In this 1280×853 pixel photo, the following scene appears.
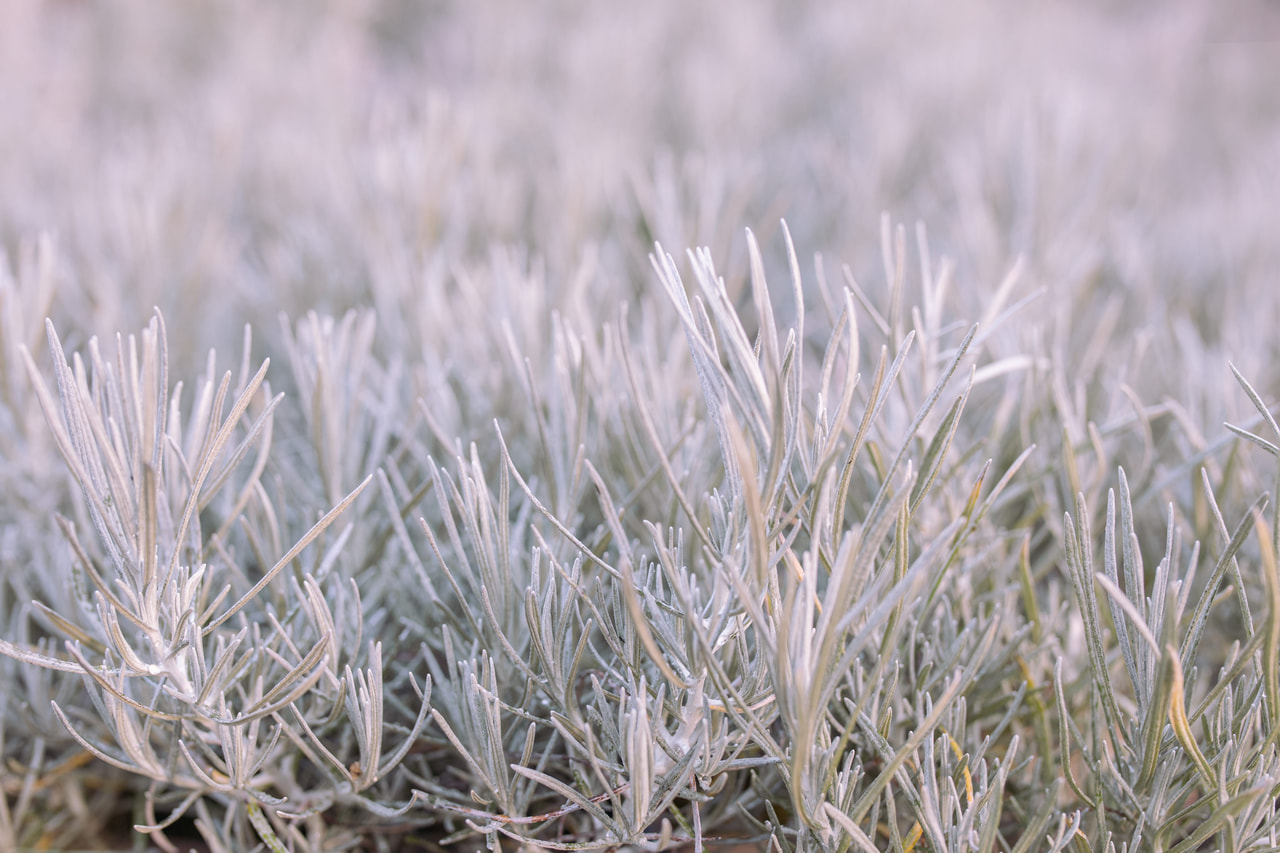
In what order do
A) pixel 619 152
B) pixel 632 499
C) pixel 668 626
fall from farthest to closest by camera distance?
pixel 619 152 → pixel 632 499 → pixel 668 626

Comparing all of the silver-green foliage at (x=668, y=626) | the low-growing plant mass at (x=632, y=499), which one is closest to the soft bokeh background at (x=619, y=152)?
the low-growing plant mass at (x=632, y=499)

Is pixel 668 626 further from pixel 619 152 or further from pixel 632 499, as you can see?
pixel 619 152

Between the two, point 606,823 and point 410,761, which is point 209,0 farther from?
point 606,823

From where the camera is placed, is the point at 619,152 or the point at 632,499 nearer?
the point at 632,499

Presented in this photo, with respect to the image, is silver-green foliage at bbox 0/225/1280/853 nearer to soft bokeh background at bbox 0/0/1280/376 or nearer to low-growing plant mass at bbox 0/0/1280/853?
low-growing plant mass at bbox 0/0/1280/853

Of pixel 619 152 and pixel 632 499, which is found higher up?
pixel 619 152

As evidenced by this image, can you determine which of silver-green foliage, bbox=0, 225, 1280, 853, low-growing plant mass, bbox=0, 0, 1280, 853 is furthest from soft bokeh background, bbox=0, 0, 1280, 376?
silver-green foliage, bbox=0, 225, 1280, 853

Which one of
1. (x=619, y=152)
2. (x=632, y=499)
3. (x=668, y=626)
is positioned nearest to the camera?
(x=668, y=626)

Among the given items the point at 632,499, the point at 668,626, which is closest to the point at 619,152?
the point at 632,499

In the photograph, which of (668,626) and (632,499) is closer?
(668,626)

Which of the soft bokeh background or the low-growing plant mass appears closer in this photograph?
the low-growing plant mass
